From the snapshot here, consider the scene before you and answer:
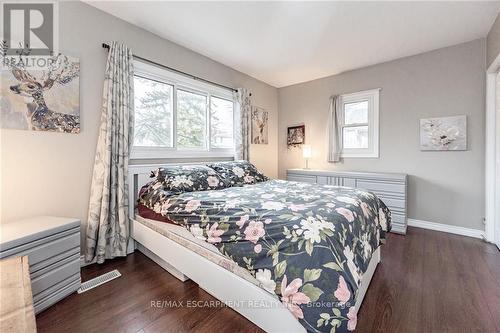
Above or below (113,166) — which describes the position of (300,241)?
below

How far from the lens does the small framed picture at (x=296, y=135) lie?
14.2ft

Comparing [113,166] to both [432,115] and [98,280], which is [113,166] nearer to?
[98,280]

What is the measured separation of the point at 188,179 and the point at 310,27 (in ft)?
7.18

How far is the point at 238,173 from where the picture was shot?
279 centimetres

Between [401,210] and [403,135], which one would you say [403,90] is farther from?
[401,210]

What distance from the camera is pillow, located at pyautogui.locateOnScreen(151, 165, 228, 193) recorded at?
219cm

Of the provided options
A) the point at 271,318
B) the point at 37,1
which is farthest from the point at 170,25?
the point at 271,318

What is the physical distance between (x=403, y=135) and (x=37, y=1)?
4.54 m

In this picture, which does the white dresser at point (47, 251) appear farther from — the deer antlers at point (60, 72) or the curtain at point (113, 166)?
the deer antlers at point (60, 72)

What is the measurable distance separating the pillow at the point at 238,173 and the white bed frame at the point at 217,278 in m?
0.94

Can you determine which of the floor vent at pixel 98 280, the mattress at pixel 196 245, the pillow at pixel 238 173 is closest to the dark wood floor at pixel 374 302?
the floor vent at pixel 98 280

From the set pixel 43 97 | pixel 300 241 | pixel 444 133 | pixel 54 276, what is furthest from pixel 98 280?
pixel 444 133

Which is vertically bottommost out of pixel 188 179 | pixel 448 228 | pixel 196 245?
pixel 448 228

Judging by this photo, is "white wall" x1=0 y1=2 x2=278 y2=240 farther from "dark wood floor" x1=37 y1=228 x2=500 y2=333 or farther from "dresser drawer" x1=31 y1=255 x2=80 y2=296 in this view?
"dark wood floor" x1=37 y1=228 x2=500 y2=333
